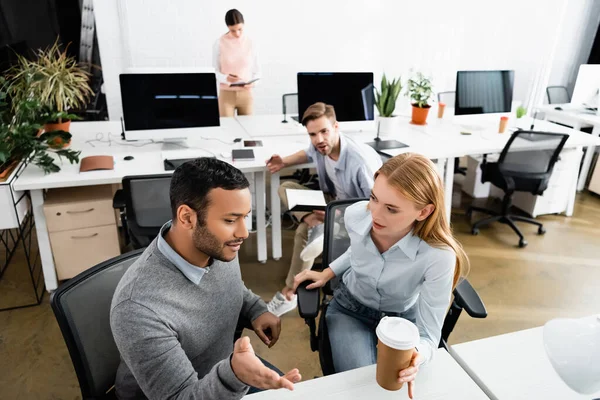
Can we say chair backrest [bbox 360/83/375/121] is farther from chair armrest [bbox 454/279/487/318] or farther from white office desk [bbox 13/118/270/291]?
chair armrest [bbox 454/279/487/318]

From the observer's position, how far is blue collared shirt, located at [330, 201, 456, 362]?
137 centimetres

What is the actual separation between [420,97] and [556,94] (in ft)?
7.83

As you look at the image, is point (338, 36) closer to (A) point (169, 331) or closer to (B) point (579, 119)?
(B) point (579, 119)

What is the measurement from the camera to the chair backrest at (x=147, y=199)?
215 cm

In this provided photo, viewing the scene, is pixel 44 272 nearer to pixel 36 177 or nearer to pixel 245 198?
pixel 36 177

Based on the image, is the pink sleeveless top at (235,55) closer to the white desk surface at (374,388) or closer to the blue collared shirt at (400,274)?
the blue collared shirt at (400,274)

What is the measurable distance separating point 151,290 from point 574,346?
92 cm

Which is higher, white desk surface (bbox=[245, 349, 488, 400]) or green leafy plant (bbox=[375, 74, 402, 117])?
green leafy plant (bbox=[375, 74, 402, 117])

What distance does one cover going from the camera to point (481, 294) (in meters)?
2.77

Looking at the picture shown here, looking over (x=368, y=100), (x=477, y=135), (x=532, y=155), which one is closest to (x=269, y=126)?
(x=368, y=100)

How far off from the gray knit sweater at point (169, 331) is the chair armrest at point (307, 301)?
355mm

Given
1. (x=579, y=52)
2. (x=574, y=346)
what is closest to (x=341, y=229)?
(x=574, y=346)

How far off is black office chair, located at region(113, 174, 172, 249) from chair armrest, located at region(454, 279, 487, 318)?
136 cm

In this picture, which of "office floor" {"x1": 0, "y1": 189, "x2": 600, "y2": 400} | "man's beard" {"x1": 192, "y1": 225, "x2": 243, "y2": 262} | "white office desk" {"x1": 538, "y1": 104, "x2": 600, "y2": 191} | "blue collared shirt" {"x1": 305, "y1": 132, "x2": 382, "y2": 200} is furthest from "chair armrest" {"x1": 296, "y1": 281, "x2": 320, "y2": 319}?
"white office desk" {"x1": 538, "y1": 104, "x2": 600, "y2": 191}
